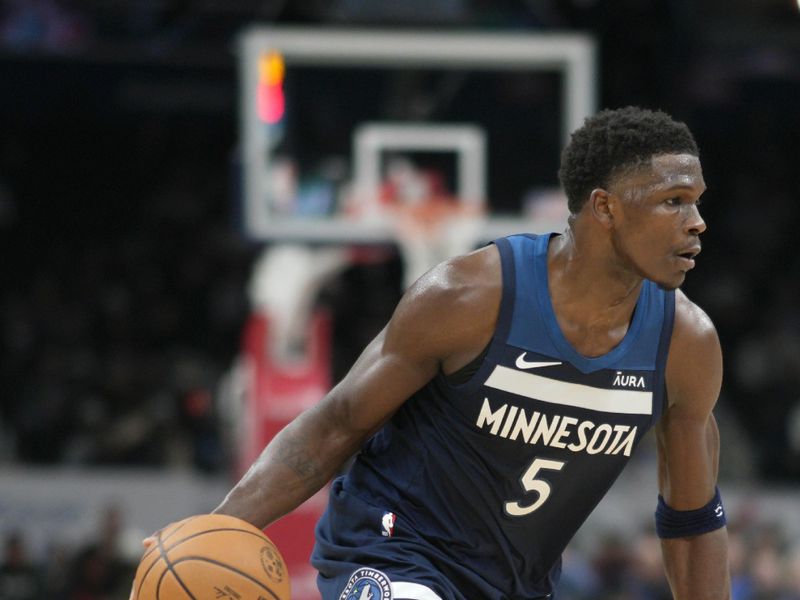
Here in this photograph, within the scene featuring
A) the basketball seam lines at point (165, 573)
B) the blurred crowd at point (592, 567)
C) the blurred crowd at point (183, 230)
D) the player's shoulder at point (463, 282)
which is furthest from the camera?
the blurred crowd at point (183, 230)

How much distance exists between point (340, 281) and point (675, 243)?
34.9 feet

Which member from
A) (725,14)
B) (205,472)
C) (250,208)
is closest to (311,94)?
(250,208)

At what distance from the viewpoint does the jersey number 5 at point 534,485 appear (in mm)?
3562

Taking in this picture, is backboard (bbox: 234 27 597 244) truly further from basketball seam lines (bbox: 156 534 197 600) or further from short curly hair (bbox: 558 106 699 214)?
basketball seam lines (bbox: 156 534 197 600)

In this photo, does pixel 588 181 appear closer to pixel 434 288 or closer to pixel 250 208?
pixel 434 288

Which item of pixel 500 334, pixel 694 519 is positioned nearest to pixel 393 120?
pixel 694 519

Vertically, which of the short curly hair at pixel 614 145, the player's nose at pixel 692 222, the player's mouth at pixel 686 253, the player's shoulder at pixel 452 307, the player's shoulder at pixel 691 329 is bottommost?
the player's shoulder at pixel 691 329

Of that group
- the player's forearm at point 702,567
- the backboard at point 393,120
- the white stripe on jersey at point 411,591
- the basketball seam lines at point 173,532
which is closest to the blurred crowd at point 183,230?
the backboard at point 393,120

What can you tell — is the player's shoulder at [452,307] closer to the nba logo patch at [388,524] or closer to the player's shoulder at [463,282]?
the player's shoulder at [463,282]

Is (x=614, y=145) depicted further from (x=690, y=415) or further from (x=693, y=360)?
(x=690, y=415)

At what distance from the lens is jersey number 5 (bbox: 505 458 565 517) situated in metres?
3.56

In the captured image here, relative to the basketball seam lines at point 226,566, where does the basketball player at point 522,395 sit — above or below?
above

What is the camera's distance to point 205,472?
468 inches

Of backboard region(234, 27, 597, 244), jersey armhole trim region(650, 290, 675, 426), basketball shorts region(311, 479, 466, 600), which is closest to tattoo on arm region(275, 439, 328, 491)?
basketball shorts region(311, 479, 466, 600)
